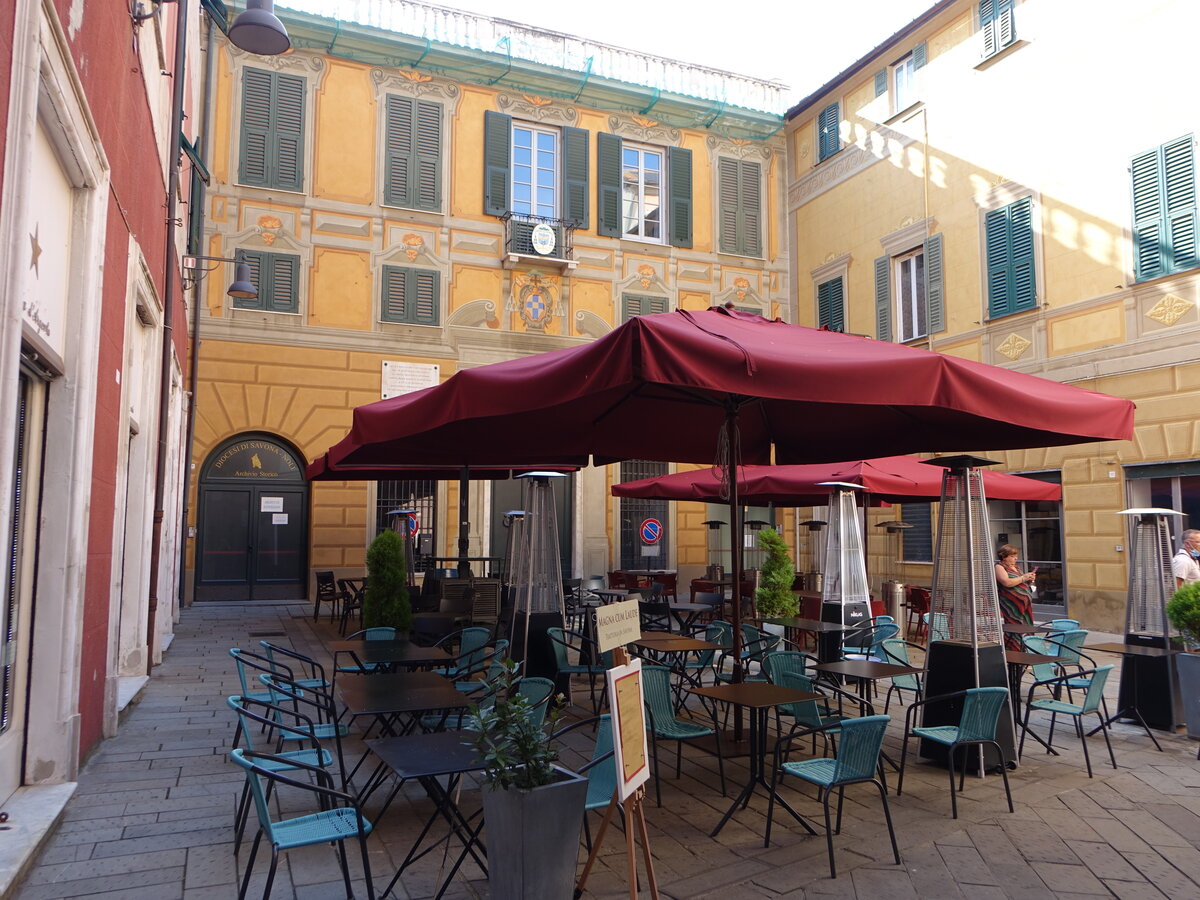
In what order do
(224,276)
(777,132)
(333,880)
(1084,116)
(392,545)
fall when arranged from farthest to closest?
(777,132)
(224,276)
(1084,116)
(392,545)
(333,880)

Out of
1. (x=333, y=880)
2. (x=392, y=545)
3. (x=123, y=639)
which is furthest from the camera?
(x=392, y=545)

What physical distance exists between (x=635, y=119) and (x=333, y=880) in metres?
17.9

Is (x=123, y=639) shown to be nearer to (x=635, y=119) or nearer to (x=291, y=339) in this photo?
(x=291, y=339)

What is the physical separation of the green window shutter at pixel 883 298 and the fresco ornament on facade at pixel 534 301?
6.26 metres

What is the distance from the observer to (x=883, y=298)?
1744cm

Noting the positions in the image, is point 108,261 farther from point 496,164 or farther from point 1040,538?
point 1040,538

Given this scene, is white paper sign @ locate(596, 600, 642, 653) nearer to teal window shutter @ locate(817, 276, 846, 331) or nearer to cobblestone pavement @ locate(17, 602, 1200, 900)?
cobblestone pavement @ locate(17, 602, 1200, 900)

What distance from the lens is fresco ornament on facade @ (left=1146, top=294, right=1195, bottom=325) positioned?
39.4 feet

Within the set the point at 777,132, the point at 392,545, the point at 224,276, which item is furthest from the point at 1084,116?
the point at 224,276

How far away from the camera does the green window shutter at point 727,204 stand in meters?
19.9

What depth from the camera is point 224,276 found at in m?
15.9

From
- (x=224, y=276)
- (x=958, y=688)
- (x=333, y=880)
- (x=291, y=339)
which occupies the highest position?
(x=224, y=276)

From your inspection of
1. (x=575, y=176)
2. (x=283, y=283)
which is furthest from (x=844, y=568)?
(x=575, y=176)

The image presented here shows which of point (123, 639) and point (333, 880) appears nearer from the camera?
point (333, 880)
